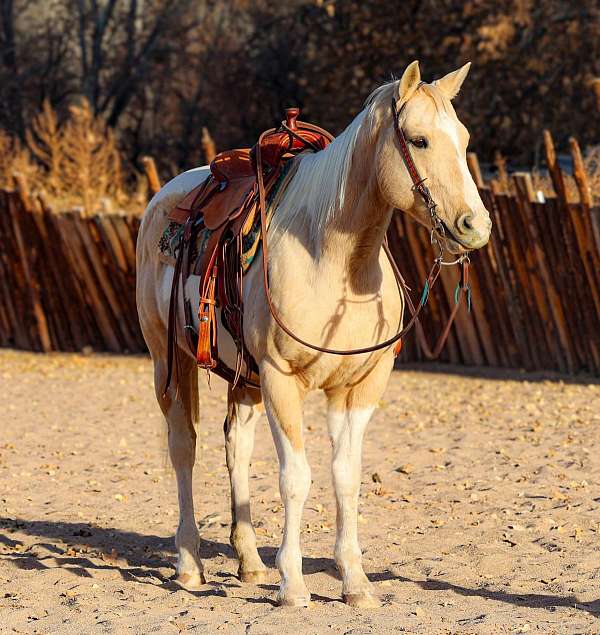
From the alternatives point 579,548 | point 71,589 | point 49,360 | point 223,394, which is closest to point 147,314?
point 71,589

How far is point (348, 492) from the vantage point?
482 centimetres

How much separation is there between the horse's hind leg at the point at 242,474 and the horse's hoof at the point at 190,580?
0.19m

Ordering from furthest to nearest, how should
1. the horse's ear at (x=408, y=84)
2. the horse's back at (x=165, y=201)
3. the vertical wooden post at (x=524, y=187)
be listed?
1. the vertical wooden post at (x=524, y=187)
2. the horse's back at (x=165, y=201)
3. the horse's ear at (x=408, y=84)

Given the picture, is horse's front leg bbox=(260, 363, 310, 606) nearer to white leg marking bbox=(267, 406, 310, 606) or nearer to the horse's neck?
white leg marking bbox=(267, 406, 310, 606)

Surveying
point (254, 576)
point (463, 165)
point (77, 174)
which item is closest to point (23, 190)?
point (77, 174)

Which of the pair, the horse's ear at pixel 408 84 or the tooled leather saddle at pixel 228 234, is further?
the tooled leather saddle at pixel 228 234

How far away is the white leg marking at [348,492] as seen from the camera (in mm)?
4777

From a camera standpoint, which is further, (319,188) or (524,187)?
(524,187)

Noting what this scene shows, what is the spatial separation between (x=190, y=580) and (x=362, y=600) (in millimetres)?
938

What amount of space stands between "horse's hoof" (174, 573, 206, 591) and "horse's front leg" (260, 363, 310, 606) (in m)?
0.70

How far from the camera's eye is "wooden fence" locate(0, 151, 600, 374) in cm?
1056

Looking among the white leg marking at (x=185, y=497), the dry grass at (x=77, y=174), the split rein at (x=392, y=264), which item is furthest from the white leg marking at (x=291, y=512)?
the dry grass at (x=77, y=174)

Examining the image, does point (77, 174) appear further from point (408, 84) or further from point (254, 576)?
point (408, 84)

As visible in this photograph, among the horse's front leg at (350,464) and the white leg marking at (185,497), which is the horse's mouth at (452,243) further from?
the white leg marking at (185,497)
